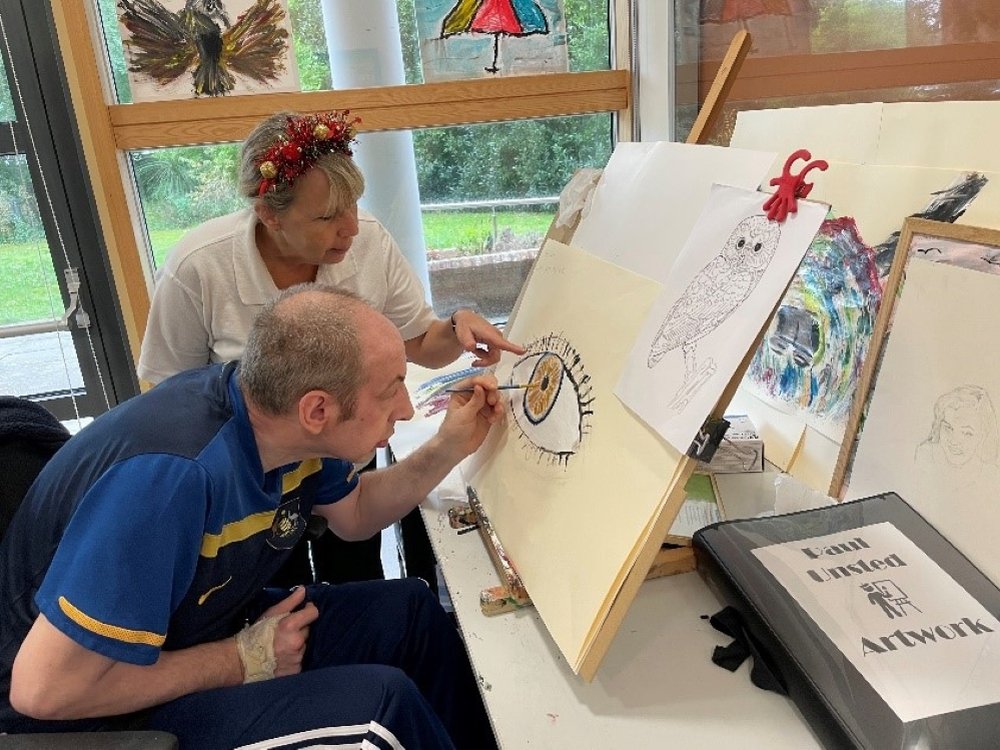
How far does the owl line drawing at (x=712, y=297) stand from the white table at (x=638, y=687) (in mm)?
319

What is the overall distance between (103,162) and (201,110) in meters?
0.31

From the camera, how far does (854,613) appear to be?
874mm

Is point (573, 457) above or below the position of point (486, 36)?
below

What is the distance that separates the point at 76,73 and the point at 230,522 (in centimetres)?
156

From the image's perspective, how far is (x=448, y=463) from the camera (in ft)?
4.28

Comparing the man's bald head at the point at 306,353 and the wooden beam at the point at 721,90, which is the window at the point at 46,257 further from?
the wooden beam at the point at 721,90

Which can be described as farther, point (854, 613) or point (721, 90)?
point (721, 90)

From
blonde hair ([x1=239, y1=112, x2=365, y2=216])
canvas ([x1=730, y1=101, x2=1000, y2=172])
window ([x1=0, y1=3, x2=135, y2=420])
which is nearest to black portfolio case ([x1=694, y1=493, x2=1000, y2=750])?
canvas ([x1=730, y1=101, x2=1000, y2=172])

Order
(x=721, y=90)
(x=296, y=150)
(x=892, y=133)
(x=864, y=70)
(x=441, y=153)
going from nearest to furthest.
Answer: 1. (x=892, y=133)
2. (x=721, y=90)
3. (x=296, y=150)
4. (x=864, y=70)
5. (x=441, y=153)

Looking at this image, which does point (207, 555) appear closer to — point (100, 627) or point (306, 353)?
point (100, 627)

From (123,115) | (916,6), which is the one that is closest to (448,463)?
(916,6)

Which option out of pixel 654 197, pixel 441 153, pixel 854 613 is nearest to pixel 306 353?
pixel 654 197

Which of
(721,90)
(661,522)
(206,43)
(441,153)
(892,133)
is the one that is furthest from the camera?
(441,153)

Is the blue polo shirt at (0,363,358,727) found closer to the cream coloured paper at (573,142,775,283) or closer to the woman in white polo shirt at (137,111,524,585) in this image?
the woman in white polo shirt at (137,111,524,585)
